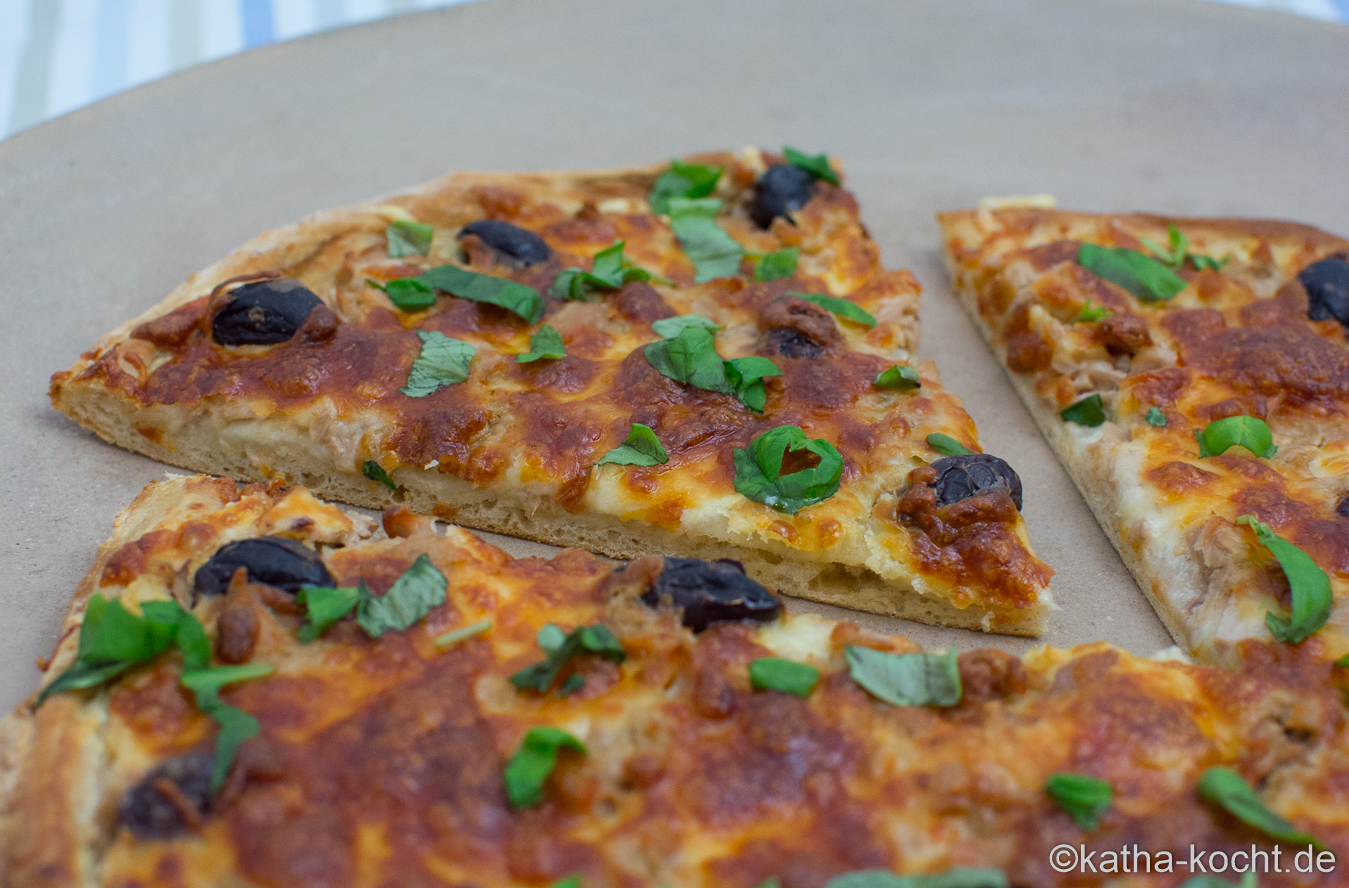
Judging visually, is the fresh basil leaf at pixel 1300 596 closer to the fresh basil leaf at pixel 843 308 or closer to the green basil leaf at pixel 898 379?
the green basil leaf at pixel 898 379

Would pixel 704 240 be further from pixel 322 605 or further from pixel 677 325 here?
pixel 322 605

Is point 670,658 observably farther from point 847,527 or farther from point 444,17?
point 444,17

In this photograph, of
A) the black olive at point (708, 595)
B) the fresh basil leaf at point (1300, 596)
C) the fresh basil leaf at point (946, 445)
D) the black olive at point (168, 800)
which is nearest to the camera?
the black olive at point (168, 800)

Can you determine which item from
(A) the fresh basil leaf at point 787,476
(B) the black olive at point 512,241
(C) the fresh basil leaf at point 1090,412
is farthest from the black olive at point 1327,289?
(B) the black olive at point 512,241

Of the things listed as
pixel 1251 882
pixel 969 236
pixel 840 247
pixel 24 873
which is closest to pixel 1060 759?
pixel 1251 882

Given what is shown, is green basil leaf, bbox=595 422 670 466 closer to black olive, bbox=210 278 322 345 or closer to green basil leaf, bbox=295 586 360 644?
green basil leaf, bbox=295 586 360 644

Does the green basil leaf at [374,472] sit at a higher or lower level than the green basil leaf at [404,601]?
lower
